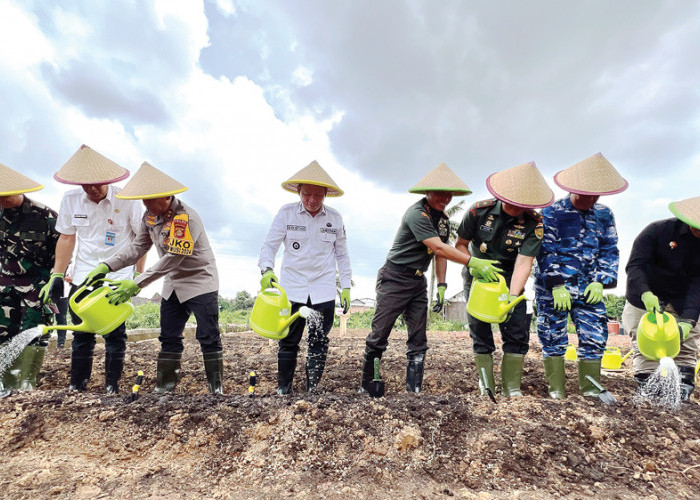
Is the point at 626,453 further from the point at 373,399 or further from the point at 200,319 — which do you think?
the point at 200,319

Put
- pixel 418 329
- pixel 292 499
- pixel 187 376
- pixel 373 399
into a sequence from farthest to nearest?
pixel 187 376
pixel 418 329
pixel 373 399
pixel 292 499

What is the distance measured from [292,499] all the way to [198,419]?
2.65 feet

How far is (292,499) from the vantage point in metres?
1.70

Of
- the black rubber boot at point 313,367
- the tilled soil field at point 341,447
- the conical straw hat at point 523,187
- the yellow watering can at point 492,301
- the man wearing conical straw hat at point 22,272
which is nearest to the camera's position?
the tilled soil field at point 341,447

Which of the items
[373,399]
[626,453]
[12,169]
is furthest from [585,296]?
[12,169]

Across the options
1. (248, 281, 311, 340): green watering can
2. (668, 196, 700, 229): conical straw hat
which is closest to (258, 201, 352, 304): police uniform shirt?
(248, 281, 311, 340): green watering can

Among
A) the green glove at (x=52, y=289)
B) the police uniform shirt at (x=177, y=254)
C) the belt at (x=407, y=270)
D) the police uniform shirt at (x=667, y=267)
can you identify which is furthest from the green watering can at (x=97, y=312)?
the police uniform shirt at (x=667, y=267)

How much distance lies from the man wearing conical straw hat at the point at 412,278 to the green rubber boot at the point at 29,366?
2.53m

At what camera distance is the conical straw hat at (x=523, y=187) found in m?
2.81

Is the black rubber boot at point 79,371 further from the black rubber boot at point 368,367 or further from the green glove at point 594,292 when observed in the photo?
the green glove at point 594,292

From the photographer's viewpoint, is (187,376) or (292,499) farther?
(187,376)

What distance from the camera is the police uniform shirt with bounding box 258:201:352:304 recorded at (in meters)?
3.11

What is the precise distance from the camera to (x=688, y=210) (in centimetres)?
281

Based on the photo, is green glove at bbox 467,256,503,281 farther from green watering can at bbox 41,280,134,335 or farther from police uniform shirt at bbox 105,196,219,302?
green watering can at bbox 41,280,134,335
